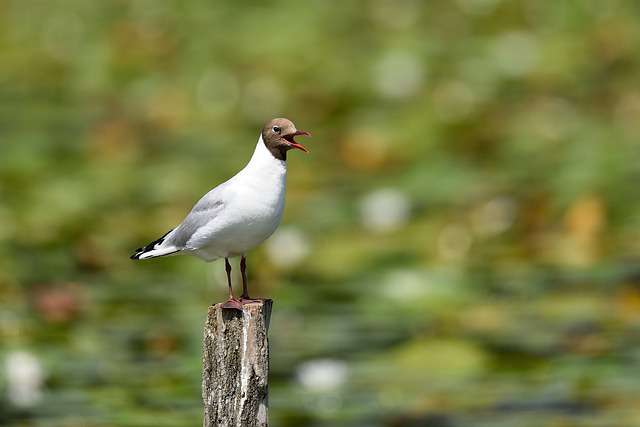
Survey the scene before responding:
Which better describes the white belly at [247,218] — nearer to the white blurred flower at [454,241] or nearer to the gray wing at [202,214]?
the gray wing at [202,214]

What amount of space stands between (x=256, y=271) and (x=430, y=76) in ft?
13.8

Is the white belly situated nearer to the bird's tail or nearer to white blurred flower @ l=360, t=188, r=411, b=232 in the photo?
the bird's tail

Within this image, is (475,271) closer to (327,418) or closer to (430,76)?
(327,418)

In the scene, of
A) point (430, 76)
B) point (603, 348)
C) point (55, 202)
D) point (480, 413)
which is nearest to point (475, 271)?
point (603, 348)

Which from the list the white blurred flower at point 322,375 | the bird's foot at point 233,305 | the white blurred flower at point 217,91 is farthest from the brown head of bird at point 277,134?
the white blurred flower at point 217,91

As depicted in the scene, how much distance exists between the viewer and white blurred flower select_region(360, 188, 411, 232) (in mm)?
9195

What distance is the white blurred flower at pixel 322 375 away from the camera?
688 cm

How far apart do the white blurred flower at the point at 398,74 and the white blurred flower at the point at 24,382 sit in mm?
5927

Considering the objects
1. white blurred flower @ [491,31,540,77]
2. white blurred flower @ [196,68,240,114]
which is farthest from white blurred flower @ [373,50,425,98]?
white blurred flower @ [196,68,240,114]

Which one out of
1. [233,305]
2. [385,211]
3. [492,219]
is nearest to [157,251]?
[233,305]

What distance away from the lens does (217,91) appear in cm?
1313

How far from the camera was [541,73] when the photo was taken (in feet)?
40.1

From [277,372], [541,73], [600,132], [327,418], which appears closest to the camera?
[327,418]

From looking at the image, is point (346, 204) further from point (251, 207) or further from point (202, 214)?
point (251, 207)
